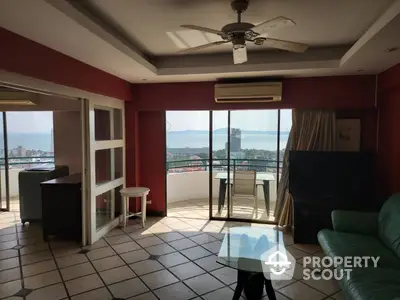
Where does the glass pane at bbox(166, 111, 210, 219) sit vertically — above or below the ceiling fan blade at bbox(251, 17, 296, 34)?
below

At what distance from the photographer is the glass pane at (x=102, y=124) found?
3998 millimetres

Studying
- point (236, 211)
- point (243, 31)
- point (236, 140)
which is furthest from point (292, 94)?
point (243, 31)

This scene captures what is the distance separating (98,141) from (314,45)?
123 inches

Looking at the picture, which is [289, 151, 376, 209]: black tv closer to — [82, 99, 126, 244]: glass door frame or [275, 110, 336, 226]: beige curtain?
[275, 110, 336, 226]: beige curtain

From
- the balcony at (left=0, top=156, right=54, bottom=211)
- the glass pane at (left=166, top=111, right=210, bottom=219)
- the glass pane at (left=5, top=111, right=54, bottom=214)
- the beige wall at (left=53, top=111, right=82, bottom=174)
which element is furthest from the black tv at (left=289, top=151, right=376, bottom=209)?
the balcony at (left=0, top=156, right=54, bottom=211)

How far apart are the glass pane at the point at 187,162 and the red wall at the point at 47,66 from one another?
1.50m

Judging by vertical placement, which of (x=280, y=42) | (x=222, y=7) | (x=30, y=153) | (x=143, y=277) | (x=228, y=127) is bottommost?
(x=143, y=277)

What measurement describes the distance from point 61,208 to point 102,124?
1304 millimetres

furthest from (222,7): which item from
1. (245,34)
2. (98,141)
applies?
(98,141)

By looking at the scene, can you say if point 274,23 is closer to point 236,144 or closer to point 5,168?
point 236,144

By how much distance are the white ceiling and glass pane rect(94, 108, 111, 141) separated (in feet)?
2.08

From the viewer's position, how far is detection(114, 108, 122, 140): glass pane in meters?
4.64

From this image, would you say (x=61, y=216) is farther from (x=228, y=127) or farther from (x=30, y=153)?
(x=30, y=153)

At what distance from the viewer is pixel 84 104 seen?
12.1 feet
